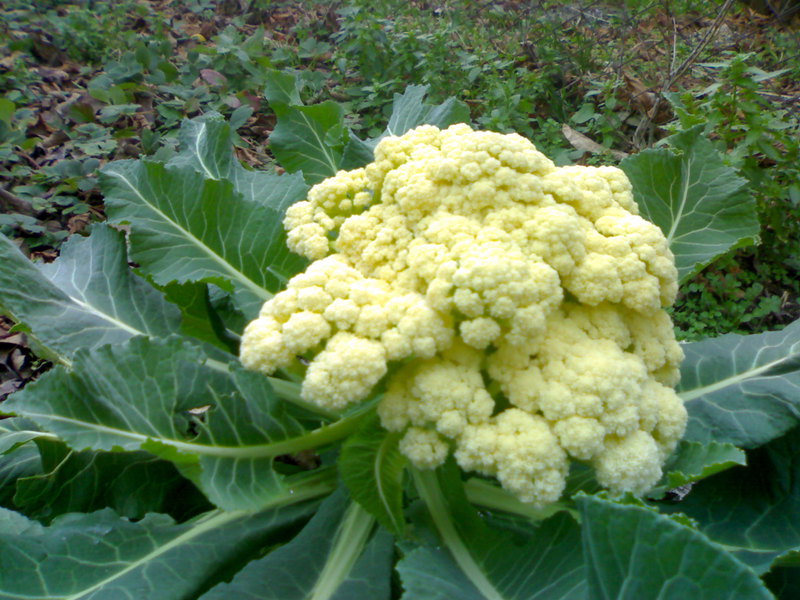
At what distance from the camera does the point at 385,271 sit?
183 cm

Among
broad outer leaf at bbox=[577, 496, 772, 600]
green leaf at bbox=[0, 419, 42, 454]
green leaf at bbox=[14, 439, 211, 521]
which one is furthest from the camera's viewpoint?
green leaf at bbox=[0, 419, 42, 454]

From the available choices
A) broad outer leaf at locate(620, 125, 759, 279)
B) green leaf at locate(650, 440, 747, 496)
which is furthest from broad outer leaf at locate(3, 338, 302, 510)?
broad outer leaf at locate(620, 125, 759, 279)

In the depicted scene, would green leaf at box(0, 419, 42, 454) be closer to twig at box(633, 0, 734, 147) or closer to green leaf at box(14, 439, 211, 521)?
green leaf at box(14, 439, 211, 521)

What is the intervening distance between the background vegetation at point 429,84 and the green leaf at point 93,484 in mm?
1253

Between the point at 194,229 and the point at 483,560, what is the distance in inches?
56.6

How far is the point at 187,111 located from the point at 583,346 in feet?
12.1

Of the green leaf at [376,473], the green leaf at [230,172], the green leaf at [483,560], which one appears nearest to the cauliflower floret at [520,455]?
the green leaf at [483,560]

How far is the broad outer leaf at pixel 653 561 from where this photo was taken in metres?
1.04

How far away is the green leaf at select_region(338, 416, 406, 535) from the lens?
65.7 inches

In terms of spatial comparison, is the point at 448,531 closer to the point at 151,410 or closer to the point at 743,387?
the point at 151,410

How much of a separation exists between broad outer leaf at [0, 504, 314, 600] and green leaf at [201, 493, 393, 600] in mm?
115

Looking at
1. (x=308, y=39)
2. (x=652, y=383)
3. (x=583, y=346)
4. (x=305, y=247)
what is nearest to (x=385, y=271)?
(x=305, y=247)

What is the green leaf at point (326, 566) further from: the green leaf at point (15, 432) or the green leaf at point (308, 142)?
the green leaf at point (308, 142)

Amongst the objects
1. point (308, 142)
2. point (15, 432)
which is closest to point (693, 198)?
point (308, 142)
